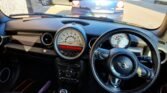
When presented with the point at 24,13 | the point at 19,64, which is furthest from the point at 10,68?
the point at 24,13

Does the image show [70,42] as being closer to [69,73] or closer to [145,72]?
[69,73]

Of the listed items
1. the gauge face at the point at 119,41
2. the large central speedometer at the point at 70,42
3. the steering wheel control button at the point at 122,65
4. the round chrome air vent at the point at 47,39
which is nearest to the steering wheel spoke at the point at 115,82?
the steering wheel control button at the point at 122,65

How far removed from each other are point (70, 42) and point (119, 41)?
19.1 inches

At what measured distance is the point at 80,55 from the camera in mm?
2875

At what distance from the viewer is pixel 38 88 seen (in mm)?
3691

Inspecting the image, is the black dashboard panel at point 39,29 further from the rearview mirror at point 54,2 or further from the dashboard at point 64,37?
the rearview mirror at point 54,2

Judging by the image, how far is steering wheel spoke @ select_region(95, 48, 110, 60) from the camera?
2592 mm

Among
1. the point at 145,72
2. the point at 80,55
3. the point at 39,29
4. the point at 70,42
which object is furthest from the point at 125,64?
the point at 39,29

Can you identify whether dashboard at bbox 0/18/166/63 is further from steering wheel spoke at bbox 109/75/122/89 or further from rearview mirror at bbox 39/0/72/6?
rearview mirror at bbox 39/0/72/6

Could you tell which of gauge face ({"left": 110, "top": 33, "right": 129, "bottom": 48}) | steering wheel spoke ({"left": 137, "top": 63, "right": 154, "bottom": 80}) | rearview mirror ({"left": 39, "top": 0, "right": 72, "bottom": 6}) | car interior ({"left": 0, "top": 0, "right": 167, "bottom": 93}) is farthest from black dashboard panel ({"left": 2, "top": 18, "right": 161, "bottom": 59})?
steering wheel spoke ({"left": 137, "top": 63, "right": 154, "bottom": 80})

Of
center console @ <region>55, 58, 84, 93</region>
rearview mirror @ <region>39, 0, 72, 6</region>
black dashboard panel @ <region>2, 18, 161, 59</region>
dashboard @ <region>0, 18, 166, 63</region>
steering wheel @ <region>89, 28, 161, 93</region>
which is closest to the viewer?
steering wheel @ <region>89, 28, 161, 93</region>

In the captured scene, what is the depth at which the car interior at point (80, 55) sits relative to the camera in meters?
2.50

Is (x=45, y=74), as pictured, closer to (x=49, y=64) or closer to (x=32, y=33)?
(x=49, y=64)

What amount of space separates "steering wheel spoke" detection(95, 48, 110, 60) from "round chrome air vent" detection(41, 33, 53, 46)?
0.70 metres
